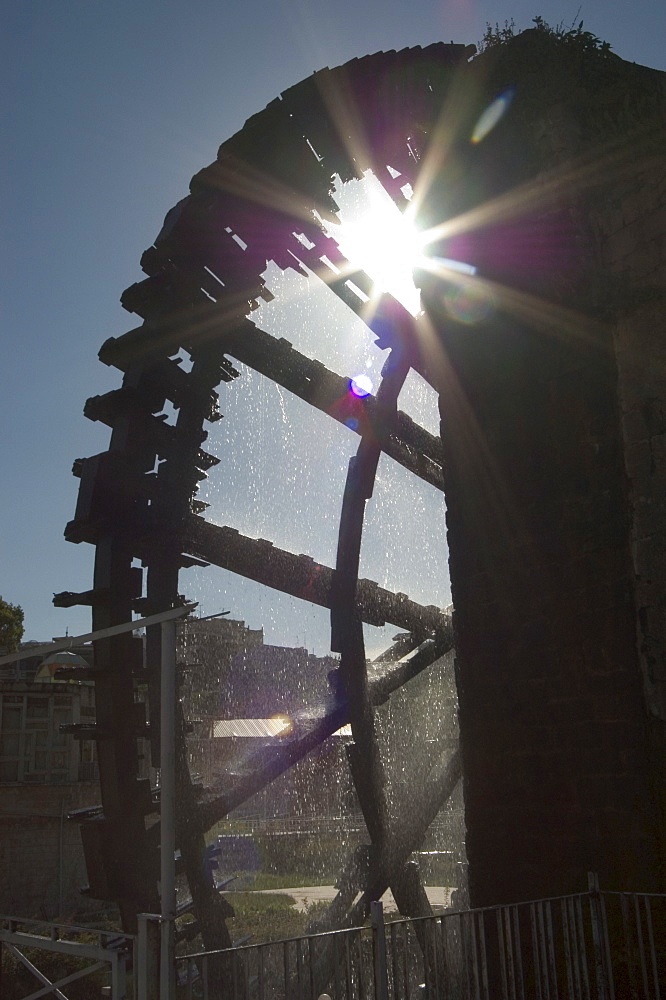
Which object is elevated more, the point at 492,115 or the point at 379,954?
the point at 492,115

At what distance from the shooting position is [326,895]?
37.4 ft

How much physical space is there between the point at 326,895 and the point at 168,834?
9.62 meters

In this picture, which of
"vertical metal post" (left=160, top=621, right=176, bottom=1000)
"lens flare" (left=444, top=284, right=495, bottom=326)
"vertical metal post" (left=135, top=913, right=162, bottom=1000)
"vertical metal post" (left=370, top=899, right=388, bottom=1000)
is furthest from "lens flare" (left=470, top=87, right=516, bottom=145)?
"vertical metal post" (left=135, top=913, right=162, bottom=1000)

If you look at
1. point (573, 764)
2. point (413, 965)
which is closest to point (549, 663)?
point (573, 764)

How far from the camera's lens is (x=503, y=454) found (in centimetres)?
414

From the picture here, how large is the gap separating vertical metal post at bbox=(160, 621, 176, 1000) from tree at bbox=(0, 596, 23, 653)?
23.8 metres

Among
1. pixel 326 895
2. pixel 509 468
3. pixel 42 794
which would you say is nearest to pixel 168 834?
pixel 509 468

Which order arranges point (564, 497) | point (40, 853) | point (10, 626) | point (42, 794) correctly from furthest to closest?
point (10, 626) → point (42, 794) → point (40, 853) → point (564, 497)

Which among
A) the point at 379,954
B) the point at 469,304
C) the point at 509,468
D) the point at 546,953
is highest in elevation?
the point at 469,304

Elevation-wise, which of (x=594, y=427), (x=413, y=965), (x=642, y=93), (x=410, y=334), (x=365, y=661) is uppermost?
(x=410, y=334)

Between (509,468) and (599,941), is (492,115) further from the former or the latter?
(599,941)

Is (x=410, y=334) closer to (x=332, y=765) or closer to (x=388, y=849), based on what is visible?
(x=388, y=849)

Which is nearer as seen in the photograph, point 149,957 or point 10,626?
point 149,957

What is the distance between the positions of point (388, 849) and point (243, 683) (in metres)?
3.84
